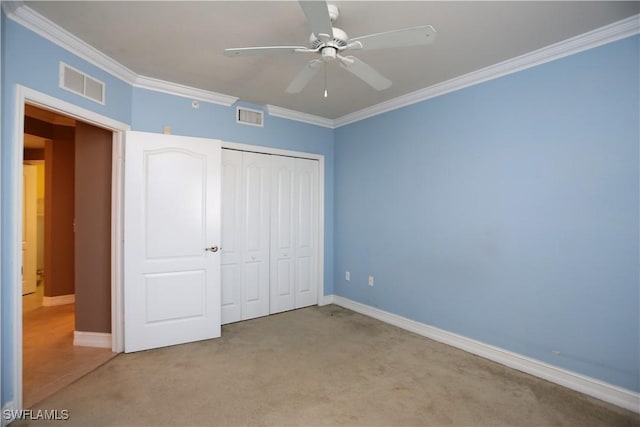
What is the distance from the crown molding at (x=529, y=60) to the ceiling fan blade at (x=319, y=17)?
184 cm

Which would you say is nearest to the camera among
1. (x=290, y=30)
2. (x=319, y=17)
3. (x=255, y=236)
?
(x=319, y=17)

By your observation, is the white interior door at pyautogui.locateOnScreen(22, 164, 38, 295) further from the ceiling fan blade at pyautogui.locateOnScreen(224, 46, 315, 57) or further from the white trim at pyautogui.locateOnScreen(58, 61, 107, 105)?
the ceiling fan blade at pyautogui.locateOnScreen(224, 46, 315, 57)

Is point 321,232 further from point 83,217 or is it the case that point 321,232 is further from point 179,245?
point 83,217

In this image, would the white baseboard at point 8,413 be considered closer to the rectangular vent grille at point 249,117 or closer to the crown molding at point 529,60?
the rectangular vent grille at point 249,117

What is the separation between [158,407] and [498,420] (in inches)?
87.7

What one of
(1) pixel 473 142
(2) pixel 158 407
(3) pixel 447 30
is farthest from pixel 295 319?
(3) pixel 447 30

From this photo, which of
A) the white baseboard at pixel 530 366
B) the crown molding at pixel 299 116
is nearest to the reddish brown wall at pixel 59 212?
the crown molding at pixel 299 116

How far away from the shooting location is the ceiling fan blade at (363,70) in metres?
2.01

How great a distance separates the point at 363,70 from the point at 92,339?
3503mm

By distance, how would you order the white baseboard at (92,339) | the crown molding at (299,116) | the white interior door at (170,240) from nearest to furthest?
the white interior door at (170,240) < the white baseboard at (92,339) < the crown molding at (299,116)

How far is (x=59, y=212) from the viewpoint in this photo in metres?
4.49

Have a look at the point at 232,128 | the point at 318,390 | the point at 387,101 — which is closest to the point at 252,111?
the point at 232,128

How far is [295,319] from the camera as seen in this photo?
393cm

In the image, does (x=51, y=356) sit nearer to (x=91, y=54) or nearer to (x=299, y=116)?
(x=91, y=54)
